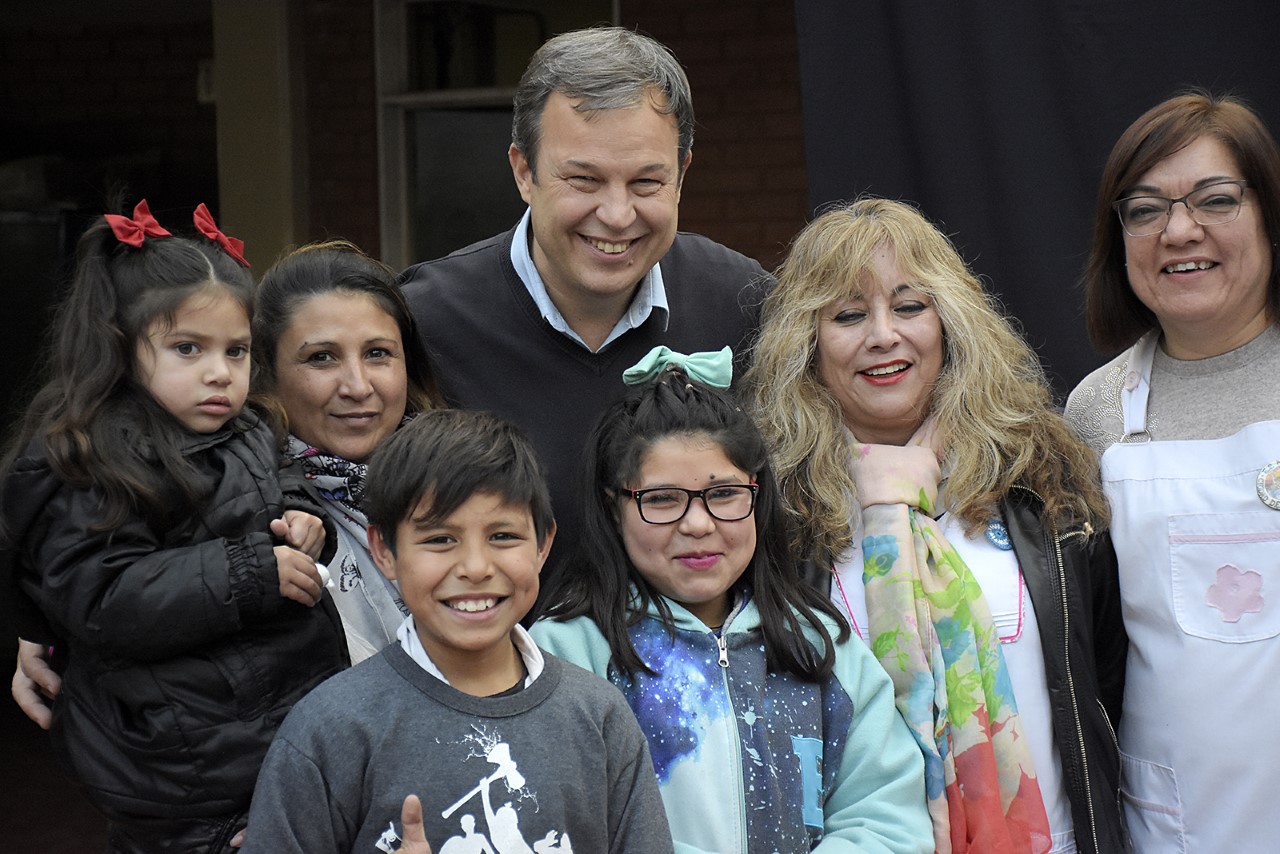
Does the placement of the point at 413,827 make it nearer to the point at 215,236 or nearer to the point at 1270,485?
the point at 215,236

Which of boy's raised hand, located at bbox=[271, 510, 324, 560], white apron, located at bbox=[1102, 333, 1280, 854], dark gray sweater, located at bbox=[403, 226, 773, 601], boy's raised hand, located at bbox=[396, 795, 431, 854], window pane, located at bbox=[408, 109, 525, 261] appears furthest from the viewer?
window pane, located at bbox=[408, 109, 525, 261]

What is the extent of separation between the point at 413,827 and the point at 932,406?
1339 millimetres

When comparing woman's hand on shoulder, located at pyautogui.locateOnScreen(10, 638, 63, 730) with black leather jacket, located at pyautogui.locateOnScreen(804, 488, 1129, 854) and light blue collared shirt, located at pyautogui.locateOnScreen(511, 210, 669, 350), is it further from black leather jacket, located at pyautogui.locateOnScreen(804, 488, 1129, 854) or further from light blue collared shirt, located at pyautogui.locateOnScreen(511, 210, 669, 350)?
black leather jacket, located at pyautogui.locateOnScreen(804, 488, 1129, 854)

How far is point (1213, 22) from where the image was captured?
3639mm

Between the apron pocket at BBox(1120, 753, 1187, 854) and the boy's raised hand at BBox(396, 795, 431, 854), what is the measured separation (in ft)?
4.45

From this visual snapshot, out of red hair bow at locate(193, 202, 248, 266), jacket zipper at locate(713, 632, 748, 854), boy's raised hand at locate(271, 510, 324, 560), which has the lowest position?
jacket zipper at locate(713, 632, 748, 854)

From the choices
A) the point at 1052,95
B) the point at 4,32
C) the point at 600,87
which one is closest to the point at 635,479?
the point at 600,87

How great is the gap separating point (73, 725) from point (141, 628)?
290 mm

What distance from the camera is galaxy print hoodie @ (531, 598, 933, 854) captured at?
2.21 metres

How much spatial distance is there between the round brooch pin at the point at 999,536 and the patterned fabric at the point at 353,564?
3.55ft

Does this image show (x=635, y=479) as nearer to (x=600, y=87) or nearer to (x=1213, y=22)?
(x=600, y=87)

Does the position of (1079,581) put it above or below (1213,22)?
below

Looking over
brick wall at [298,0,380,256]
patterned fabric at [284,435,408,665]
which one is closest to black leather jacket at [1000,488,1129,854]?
patterned fabric at [284,435,408,665]

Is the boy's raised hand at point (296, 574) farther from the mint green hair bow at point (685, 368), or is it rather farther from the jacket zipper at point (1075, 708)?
the jacket zipper at point (1075, 708)
